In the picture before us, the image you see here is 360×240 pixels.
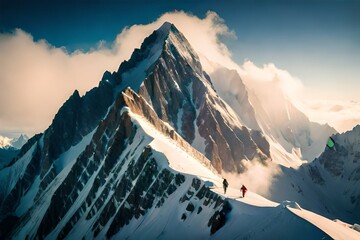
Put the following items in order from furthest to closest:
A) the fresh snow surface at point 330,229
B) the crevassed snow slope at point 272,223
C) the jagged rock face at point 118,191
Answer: the jagged rock face at point 118,191 → the crevassed snow slope at point 272,223 → the fresh snow surface at point 330,229

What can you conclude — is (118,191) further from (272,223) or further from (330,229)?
(330,229)

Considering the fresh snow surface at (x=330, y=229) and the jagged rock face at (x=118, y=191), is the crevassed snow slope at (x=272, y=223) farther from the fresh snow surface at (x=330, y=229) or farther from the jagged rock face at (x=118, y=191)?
the jagged rock face at (x=118, y=191)

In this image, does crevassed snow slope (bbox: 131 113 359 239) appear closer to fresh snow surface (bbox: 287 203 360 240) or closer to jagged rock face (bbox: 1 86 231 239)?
fresh snow surface (bbox: 287 203 360 240)

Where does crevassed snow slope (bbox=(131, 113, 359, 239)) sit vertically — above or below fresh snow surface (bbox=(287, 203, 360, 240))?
below

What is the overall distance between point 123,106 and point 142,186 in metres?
44.4

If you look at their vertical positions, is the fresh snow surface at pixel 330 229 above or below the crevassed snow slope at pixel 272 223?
above

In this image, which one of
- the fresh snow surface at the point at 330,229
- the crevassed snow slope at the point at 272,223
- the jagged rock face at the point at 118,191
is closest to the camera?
the fresh snow surface at the point at 330,229

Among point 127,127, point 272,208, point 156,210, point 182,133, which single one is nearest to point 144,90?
point 182,133

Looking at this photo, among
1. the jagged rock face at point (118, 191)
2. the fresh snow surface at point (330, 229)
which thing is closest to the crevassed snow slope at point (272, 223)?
the fresh snow surface at point (330, 229)

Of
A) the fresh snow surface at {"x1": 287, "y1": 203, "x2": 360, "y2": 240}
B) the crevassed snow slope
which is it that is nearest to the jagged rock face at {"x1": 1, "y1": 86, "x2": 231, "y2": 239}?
the crevassed snow slope

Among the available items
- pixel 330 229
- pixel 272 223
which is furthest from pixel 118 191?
pixel 330 229

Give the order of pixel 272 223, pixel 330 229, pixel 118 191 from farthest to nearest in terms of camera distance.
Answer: pixel 118 191 → pixel 272 223 → pixel 330 229

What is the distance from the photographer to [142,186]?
300ft

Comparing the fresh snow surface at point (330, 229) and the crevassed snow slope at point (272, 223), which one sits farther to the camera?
the crevassed snow slope at point (272, 223)
